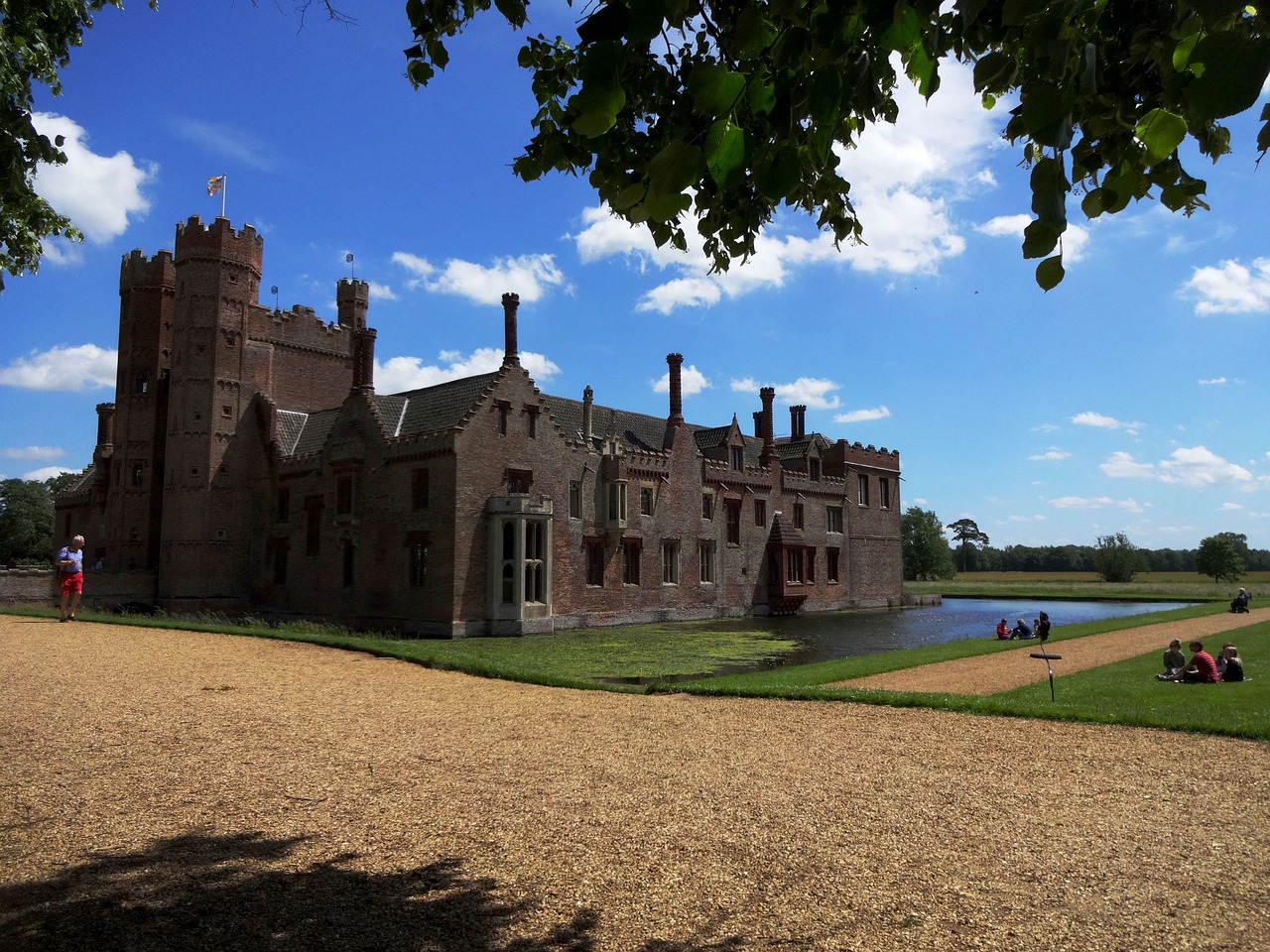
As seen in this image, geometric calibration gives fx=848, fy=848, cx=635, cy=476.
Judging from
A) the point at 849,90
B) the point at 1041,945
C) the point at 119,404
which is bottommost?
the point at 1041,945

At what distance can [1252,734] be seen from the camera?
9.79 m

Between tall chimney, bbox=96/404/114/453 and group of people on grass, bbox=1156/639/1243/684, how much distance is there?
43299mm

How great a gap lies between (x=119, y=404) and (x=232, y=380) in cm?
612

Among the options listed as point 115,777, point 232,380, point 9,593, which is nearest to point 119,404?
point 232,380

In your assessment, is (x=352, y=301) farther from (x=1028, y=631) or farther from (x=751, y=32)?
(x=751, y=32)

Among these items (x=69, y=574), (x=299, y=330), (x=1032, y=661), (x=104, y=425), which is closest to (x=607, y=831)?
(x=1032, y=661)

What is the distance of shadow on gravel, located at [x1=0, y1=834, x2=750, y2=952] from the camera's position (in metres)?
4.40

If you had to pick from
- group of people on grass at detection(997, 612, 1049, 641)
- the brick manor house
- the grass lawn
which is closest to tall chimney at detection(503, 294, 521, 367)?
the brick manor house

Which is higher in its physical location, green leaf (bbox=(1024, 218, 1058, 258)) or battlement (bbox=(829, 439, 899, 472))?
battlement (bbox=(829, 439, 899, 472))

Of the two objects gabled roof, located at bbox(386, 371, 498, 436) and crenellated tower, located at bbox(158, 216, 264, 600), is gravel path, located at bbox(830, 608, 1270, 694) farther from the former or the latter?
crenellated tower, located at bbox(158, 216, 264, 600)

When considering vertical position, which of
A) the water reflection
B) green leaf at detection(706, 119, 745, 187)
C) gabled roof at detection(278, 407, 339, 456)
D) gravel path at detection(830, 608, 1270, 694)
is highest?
gabled roof at detection(278, 407, 339, 456)

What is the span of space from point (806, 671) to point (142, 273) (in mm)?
35718

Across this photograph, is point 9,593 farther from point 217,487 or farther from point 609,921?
point 609,921

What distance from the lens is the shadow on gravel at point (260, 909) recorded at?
4398mm
